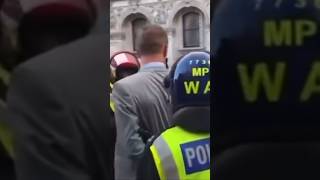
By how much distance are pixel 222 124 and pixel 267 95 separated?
0.27ft

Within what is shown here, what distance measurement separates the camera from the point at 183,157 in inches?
89.2

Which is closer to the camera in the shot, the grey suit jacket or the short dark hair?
the grey suit jacket

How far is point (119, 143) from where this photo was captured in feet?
9.24

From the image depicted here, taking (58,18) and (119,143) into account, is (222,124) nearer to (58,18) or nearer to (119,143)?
(58,18)

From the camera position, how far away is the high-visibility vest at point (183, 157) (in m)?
2.25

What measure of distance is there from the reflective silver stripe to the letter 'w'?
1275mm

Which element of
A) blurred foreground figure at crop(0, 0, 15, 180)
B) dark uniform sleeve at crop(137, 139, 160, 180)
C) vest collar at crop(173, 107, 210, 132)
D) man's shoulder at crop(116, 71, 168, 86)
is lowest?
dark uniform sleeve at crop(137, 139, 160, 180)

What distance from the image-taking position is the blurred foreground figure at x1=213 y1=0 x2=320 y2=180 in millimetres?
978

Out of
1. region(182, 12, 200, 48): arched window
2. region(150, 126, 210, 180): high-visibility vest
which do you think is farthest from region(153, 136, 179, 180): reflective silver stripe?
region(182, 12, 200, 48): arched window

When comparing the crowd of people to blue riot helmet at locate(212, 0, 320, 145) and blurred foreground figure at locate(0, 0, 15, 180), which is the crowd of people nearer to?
blurred foreground figure at locate(0, 0, 15, 180)

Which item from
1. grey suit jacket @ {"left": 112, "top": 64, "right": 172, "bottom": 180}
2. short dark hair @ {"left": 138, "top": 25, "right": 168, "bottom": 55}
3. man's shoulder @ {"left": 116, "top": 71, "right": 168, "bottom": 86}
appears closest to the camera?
grey suit jacket @ {"left": 112, "top": 64, "right": 172, "bottom": 180}

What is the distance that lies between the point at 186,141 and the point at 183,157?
59 mm

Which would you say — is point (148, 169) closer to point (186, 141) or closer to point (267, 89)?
point (186, 141)

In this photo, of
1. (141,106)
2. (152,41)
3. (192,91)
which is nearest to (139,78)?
(141,106)
